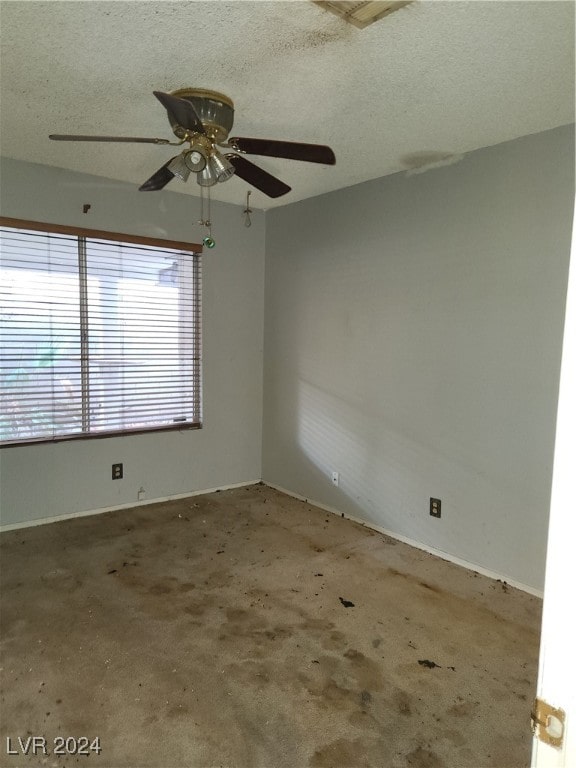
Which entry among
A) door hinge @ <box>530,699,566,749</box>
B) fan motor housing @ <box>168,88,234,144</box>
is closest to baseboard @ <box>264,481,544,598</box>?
door hinge @ <box>530,699,566,749</box>

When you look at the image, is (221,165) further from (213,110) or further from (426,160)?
(426,160)

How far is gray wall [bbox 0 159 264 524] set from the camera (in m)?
3.30

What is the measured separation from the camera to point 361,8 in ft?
5.21

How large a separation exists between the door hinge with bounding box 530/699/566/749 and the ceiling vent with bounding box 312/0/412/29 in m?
1.91

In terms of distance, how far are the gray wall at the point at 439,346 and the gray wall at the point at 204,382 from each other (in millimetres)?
438

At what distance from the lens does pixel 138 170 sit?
332 cm

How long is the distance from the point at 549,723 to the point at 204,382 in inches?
147

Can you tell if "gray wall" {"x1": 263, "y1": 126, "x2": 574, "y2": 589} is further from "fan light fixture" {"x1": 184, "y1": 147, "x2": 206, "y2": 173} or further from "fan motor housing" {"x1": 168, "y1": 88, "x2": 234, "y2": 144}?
"fan light fixture" {"x1": 184, "y1": 147, "x2": 206, "y2": 173}

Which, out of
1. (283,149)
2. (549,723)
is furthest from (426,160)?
(549,723)

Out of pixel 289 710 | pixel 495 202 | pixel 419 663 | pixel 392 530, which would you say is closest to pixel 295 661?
pixel 289 710

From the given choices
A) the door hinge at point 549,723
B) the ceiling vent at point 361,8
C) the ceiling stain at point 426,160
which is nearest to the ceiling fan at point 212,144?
the ceiling vent at point 361,8

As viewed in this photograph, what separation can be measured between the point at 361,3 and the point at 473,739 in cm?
255

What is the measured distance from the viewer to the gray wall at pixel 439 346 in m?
2.55

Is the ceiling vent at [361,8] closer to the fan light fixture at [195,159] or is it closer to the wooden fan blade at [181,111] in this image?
the wooden fan blade at [181,111]
